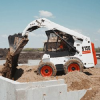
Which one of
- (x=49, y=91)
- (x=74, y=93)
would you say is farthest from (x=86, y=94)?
(x=49, y=91)

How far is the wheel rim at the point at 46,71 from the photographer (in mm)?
8914

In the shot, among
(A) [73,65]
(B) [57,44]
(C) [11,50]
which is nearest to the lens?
(A) [73,65]

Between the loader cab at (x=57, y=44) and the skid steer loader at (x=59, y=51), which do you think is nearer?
the skid steer loader at (x=59, y=51)

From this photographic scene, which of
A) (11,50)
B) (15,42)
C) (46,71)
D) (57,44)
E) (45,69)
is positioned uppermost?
(15,42)

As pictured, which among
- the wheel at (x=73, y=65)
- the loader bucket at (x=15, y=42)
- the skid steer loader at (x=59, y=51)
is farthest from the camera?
the loader bucket at (x=15, y=42)

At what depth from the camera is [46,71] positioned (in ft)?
29.5

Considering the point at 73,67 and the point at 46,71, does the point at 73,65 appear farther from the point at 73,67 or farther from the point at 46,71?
the point at 46,71

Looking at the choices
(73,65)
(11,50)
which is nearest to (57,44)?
(73,65)

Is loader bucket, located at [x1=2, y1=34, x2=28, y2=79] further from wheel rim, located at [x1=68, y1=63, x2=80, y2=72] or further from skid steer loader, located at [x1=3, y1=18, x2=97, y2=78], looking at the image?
wheel rim, located at [x1=68, y1=63, x2=80, y2=72]

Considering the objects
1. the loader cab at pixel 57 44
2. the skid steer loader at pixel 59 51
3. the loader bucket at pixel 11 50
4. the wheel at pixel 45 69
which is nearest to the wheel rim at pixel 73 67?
the skid steer loader at pixel 59 51

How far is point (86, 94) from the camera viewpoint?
575 centimetres

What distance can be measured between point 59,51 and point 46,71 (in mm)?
1420

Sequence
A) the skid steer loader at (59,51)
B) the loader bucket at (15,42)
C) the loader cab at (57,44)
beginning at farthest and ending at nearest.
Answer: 1. the loader cab at (57,44)
2. the loader bucket at (15,42)
3. the skid steer loader at (59,51)

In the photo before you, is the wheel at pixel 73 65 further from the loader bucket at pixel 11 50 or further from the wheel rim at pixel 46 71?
the loader bucket at pixel 11 50
